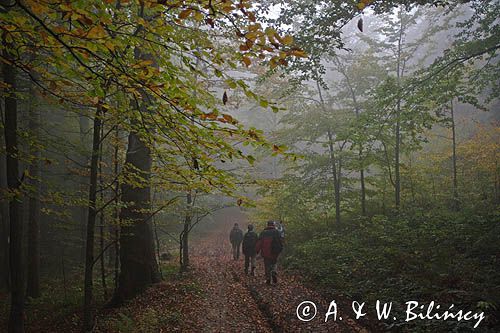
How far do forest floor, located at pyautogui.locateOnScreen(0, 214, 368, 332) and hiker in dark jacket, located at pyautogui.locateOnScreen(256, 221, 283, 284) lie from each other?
0.38 meters

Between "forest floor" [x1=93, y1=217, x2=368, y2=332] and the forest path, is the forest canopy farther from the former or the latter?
the forest path

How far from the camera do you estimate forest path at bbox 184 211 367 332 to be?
644cm

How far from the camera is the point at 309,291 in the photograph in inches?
347

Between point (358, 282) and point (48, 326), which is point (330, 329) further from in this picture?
point (48, 326)

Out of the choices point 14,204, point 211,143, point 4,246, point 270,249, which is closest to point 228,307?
point 270,249

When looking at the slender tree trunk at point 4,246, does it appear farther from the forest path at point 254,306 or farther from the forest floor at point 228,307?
the forest path at point 254,306

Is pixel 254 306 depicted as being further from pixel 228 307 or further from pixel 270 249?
pixel 270 249

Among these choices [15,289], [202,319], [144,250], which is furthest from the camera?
[144,250]

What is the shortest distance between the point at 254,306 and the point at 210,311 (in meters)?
1.10

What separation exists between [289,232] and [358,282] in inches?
309

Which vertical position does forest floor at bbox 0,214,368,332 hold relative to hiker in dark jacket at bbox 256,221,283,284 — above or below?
below

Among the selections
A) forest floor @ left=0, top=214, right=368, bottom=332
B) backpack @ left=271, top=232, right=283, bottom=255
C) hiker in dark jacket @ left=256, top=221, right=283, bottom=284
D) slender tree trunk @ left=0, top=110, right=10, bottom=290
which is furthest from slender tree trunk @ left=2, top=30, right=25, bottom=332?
slender tree trunk @ left=0, top=110, right=10, bottom=290

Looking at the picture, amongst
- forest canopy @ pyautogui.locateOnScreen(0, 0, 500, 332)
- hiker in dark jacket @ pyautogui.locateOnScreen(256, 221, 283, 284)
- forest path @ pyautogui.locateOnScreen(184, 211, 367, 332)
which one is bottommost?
forest path @ pyautogui.locateOnScreen(184, 211, 367, 332)

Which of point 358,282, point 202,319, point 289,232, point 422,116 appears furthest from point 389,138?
point 202,319
